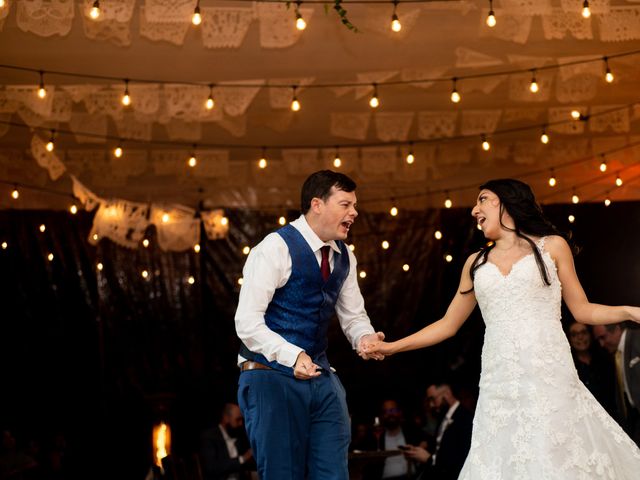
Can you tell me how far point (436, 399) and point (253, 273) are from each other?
173 inches

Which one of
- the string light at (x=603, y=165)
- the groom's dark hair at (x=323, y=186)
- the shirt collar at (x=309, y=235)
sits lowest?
the shirt collar at (x=309, y=235)

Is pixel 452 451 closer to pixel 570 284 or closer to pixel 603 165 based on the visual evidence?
pixel 570 284

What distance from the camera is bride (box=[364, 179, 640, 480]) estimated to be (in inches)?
149

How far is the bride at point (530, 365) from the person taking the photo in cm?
378

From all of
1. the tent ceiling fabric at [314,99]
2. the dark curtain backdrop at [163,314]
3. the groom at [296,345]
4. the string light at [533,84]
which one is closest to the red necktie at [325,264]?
the groom at [296,345]

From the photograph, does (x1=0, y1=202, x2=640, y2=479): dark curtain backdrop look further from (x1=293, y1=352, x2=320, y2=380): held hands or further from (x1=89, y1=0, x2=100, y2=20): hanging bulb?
(x1=293, y1=352, x2=320, y2=380): held hands

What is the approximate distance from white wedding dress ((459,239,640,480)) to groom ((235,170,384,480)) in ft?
1.90

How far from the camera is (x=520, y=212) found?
418 centimetres

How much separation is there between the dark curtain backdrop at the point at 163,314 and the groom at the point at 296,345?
6727 millimetres

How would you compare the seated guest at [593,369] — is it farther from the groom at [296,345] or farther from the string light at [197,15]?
the groom at [296,345]

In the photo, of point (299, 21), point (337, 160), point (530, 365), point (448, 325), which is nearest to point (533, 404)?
point (530, 365)

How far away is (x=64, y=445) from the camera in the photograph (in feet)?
34.1

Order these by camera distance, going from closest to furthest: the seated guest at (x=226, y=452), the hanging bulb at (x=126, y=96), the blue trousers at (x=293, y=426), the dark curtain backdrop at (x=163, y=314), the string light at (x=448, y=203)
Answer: the blue trousers at (x=293, y=426), the hanging bulb at (x=126, y=96), the seated guest at (x=226, y=452), the string light at (x=448, y=203), the dark curtain backdrop at (x=163, y=314)

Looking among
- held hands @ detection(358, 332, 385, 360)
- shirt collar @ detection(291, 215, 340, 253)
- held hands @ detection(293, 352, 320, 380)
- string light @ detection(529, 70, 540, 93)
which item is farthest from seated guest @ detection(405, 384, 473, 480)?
held hands @ detection(293, 352, 320, 380)
